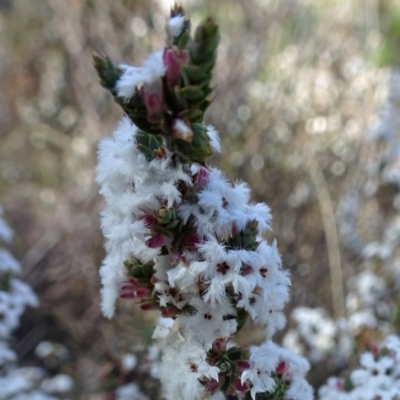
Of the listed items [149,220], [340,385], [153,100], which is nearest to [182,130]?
[153,100]

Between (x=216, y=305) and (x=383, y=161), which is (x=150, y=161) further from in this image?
(x=383, y=161)

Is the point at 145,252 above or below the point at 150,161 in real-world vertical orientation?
below

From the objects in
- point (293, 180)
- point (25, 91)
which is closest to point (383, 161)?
point (293, 180)

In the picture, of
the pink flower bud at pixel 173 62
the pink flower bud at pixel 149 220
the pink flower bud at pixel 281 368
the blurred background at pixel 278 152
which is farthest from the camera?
the blurred background at pixel 278 152

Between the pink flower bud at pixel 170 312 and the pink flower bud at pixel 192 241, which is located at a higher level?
the pink flower bud at pixel 192 241

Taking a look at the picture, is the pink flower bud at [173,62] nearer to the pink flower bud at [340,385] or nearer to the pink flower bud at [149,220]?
the pink flower bud at [149,220]

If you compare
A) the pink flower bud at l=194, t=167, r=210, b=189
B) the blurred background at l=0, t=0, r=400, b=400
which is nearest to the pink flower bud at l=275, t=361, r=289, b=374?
the pink flower bud at l=194, t=167, r=210, b=189

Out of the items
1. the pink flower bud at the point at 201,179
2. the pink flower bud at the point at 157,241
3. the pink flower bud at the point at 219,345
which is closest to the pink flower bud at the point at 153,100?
the pink flower bud at the point at 201,179

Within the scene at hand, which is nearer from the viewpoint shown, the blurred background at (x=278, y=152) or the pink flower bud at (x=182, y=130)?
the pink flower bud at (x=182, y=130)
